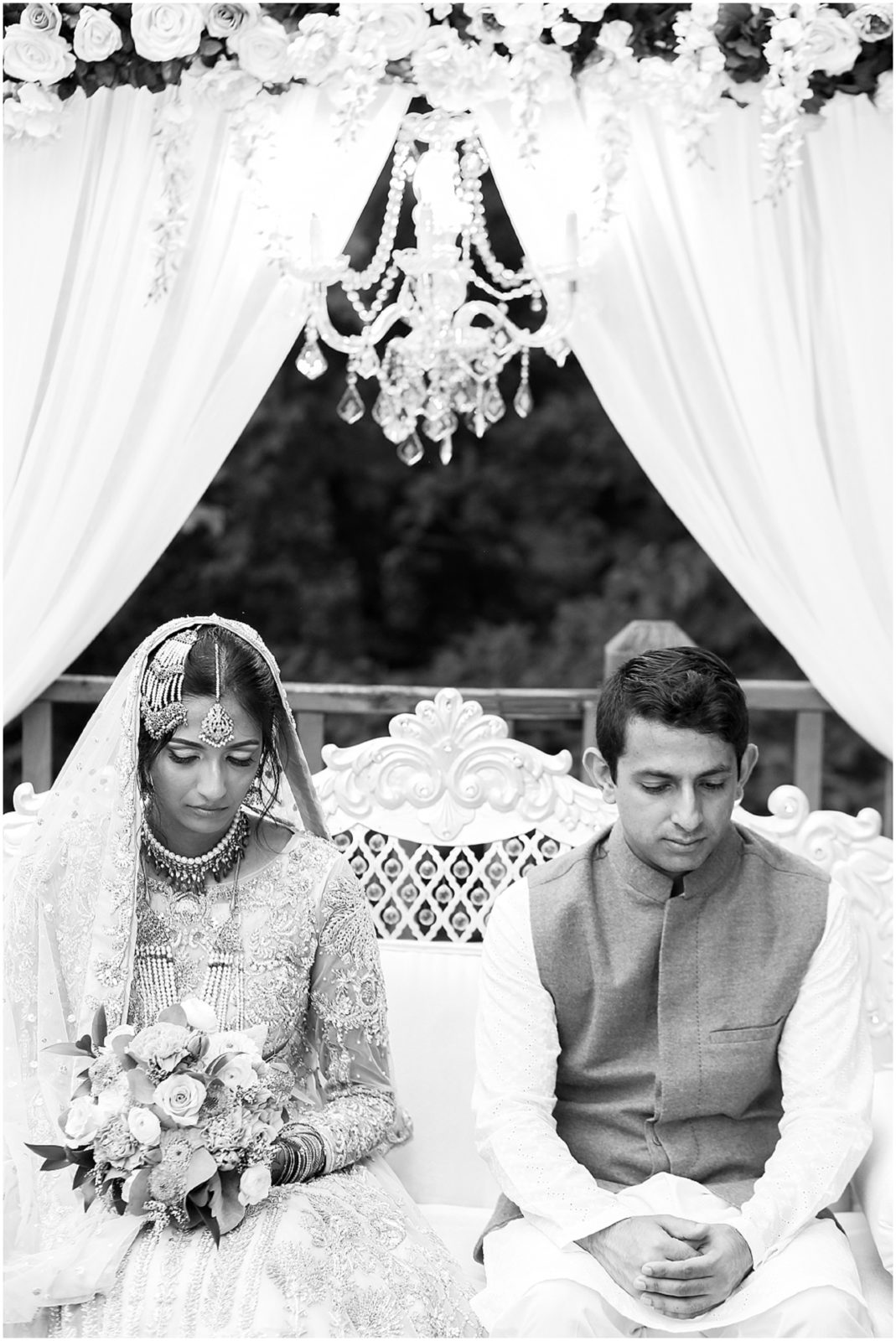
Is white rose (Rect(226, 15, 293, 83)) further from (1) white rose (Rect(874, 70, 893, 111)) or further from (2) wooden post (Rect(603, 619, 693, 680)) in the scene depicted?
(2) wooden post (Rect(603, 619, 693, 680))

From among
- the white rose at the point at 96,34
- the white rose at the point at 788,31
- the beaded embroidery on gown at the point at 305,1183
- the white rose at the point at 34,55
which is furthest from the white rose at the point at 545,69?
the beaded embroidery on gown at the point at 305,1183

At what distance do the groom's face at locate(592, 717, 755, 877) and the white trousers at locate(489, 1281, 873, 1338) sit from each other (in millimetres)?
615

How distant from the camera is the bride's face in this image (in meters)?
2.20

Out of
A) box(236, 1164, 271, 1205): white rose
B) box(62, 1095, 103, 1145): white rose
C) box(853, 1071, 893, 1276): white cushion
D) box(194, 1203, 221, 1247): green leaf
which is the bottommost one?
box(853, 1071, 893, 1276): white cushion

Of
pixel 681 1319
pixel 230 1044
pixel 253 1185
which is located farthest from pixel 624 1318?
pixel 230 1044

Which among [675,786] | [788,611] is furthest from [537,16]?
[675,786]

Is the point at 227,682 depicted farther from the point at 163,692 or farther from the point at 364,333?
the point at 364,333

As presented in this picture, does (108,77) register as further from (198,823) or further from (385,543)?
(385,543)

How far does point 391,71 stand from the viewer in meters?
2.95

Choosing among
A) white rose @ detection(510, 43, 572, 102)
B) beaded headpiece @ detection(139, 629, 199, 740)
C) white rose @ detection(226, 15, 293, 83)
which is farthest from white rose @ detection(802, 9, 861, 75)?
beaded headpiece @ detection(139, 629, 199, 740)

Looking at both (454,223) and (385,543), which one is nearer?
(454,223)

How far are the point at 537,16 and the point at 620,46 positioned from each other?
0.17 metres

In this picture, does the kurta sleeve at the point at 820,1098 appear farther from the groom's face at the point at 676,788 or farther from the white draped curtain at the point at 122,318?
the white draped curtain at the point at 122,318

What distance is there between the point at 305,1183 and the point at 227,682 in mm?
731
